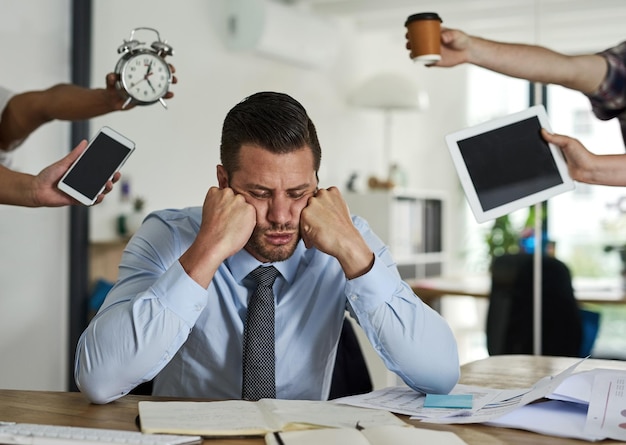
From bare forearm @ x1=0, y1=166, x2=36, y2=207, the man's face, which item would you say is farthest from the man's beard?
bare forearm @ x1=0, y1=166, x2=36, y2=207

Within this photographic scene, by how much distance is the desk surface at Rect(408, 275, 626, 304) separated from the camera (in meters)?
3.92

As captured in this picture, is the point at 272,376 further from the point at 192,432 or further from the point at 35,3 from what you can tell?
the point at 35,3

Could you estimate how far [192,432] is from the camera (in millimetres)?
1237

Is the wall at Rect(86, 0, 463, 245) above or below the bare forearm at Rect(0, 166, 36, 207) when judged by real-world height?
above

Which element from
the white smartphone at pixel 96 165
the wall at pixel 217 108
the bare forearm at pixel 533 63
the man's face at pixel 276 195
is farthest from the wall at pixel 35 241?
the bare forearm at pixel 533 63

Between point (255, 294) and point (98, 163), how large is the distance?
1.49ft

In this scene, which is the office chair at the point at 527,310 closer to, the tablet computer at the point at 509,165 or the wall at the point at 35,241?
the wall at the point at 35,241

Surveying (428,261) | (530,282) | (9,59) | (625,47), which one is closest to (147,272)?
(625,47)

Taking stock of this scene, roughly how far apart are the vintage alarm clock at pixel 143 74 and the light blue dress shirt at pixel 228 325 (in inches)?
18.5

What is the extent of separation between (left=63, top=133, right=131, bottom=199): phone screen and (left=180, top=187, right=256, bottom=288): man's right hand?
0.76ft

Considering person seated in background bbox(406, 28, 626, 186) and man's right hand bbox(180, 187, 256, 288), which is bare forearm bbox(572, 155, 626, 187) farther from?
man's right hand bbox(180, 187, 256, 288)

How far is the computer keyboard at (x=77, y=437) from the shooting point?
1.18m

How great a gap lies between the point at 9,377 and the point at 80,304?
1.60 feet

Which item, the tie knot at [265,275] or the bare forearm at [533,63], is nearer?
the tie knot at [265,275]
